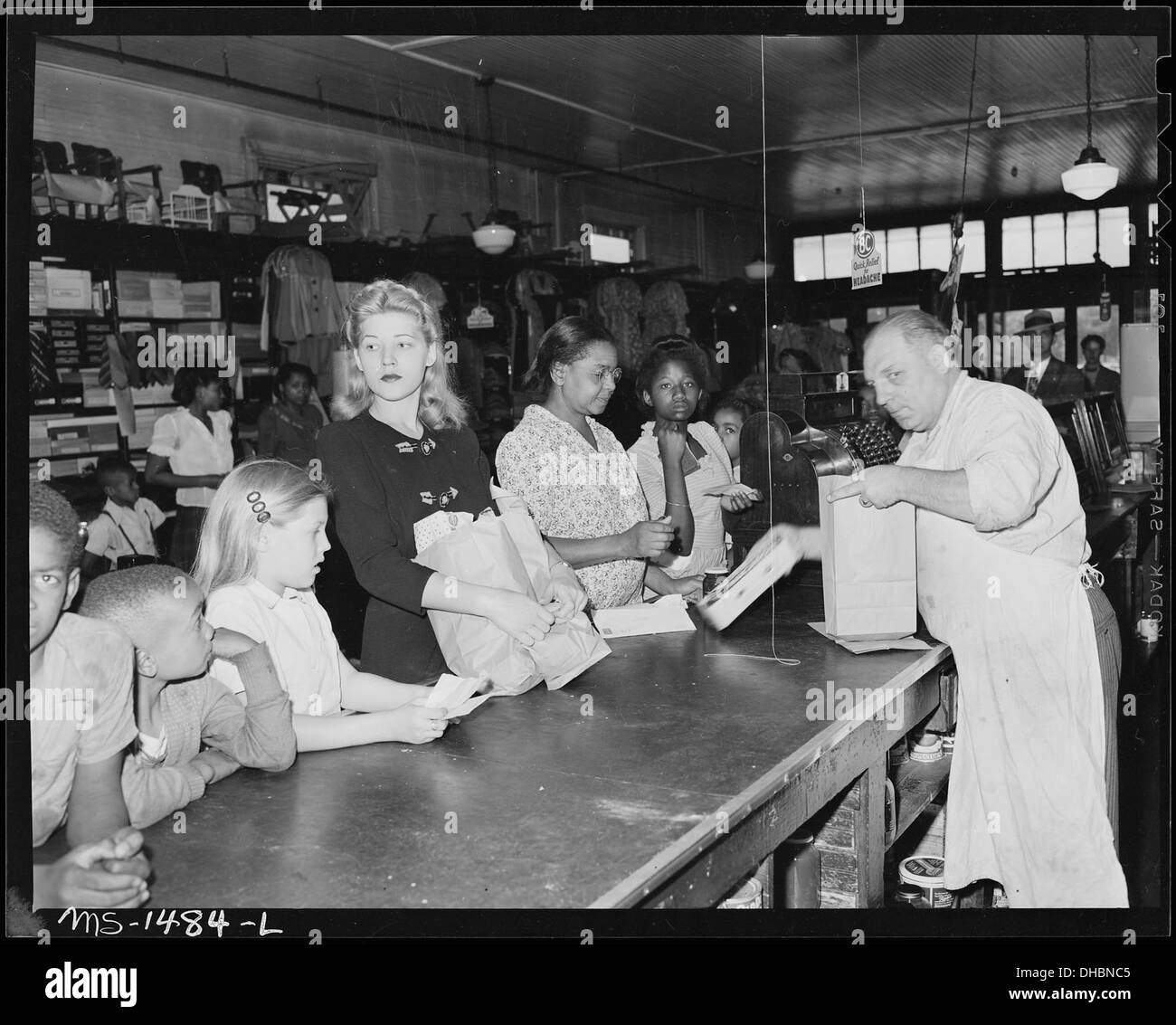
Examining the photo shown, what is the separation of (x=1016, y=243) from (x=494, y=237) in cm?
797

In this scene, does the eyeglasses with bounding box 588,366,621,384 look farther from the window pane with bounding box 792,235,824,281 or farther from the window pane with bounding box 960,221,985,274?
the window pane with bounding box 960,221,985,274

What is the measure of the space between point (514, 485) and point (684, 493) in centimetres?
69

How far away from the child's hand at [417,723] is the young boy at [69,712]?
48 cm

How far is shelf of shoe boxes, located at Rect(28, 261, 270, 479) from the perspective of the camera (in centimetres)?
540

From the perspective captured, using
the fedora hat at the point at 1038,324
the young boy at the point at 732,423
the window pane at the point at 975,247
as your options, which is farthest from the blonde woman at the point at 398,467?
the window pane at the point at 975,247

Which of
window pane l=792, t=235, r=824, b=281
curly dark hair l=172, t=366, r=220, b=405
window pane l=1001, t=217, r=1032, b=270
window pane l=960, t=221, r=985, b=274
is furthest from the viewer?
window pane l=792, t=235, r=824, b=281

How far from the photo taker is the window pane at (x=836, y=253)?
12789 millimetres

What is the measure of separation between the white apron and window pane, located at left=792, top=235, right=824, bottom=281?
1092 centimetres

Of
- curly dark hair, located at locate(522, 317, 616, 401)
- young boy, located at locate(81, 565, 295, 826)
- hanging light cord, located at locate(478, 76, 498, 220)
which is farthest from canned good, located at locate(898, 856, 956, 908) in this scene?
hanging light cord, located at locate(478, 76, 498, 220)

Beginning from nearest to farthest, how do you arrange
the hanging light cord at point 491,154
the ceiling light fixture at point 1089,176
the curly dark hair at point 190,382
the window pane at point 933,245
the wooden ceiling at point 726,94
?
the curly dark hair at point 190,382 → the wooden ceiling at point 726,94 → the ceiling light fixture at point 1089,176 → the hanging light cord at point 491,154 → the window pane at point 933,245

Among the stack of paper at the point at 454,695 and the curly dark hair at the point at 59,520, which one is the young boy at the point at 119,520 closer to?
the curly dark hair at the point at 59,520

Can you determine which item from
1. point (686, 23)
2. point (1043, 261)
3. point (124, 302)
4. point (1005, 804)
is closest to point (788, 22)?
point (686, 23)

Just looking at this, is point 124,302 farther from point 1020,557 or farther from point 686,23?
point 1020,557

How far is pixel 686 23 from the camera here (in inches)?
90.8
